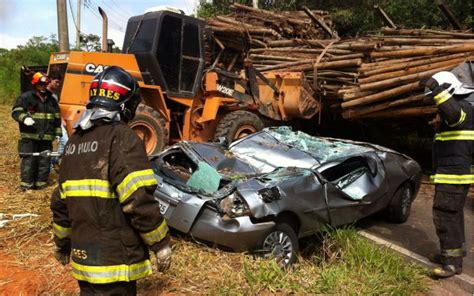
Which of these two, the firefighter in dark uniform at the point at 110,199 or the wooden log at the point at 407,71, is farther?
the wooden log at the point at 407,71

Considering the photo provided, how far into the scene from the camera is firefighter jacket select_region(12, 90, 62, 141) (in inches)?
269

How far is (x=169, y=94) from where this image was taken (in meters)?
8.42

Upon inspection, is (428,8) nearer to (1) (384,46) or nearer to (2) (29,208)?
(1) (384,46)

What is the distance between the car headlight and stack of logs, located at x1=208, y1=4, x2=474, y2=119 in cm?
475

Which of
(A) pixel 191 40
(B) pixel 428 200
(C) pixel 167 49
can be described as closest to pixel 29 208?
(C) pixel 167 49

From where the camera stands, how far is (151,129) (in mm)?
7785

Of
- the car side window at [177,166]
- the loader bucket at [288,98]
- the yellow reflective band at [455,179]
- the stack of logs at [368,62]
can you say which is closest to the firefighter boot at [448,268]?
the yellow reflective band at [455,179]

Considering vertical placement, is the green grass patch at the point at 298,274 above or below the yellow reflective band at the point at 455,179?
below

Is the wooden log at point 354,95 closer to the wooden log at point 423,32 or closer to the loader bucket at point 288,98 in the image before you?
the loader bucket at point 288,98

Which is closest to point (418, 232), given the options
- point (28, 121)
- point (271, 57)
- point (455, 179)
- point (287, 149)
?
point (455, 179)

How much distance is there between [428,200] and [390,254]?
3703mm

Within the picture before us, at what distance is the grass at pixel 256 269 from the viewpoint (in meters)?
3.93

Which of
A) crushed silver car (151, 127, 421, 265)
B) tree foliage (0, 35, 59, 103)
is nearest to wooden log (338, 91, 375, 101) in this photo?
crushed silver car (151, 127, 421, 265)

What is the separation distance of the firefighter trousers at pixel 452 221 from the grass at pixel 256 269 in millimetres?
353
